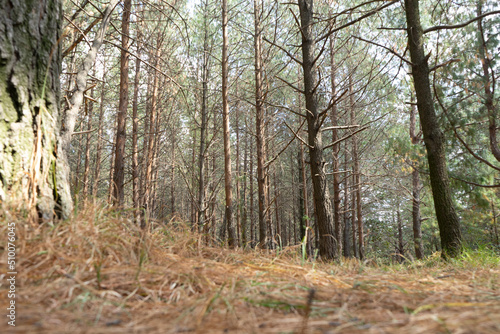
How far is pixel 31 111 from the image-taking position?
1588mm

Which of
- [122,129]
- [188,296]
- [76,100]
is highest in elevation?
[122,129]

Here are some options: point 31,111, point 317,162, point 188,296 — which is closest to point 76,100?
point 31,111

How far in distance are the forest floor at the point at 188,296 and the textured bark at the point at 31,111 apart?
0.24 metres

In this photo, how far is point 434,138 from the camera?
3088 mm

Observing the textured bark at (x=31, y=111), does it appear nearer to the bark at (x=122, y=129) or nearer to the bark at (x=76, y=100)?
the bark at (x=76, y=100)

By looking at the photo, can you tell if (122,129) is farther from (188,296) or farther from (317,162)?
(188,296)

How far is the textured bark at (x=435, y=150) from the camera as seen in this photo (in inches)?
117

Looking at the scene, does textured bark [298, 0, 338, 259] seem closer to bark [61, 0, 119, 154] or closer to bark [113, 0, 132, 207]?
bark [61, 0, 119, 154]

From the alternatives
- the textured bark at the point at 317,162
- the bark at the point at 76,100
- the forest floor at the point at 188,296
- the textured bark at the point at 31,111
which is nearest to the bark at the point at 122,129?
the bark at the point at 76,100

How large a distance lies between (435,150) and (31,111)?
367 cm

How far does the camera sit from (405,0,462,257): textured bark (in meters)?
2.97

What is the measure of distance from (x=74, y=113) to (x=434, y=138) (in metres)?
3.56

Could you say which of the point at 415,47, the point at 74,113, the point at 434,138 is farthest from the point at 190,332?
the point at 415,47

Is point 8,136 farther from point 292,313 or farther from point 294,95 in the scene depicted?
point 294,95
